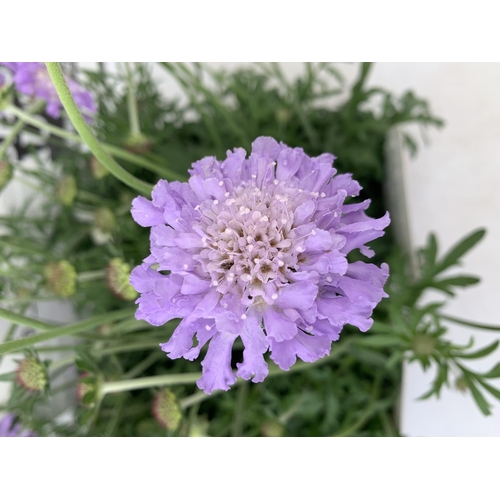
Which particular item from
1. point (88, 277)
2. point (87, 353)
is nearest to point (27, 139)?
point (88, 277)

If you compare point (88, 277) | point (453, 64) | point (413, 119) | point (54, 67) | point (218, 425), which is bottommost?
point (218, 425)

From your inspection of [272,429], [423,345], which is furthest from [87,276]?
[423,345]

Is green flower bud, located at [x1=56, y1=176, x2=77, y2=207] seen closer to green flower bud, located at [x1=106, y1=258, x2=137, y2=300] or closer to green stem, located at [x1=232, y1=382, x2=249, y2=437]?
green flower bud, located at [x1=106, y1=258, x2=137, y2=300]

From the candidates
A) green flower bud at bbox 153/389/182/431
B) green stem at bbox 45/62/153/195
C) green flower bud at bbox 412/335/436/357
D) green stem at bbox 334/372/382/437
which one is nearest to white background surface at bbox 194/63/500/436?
green stem at bbox 334/372/382/437

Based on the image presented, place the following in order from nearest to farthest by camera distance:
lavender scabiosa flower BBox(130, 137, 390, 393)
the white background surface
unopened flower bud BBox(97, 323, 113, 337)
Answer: lavender scabiosa flower BBox(130, 137, 390, 393) → unopened flower bud BBox(97, 323, 113, 337) → the white background surface

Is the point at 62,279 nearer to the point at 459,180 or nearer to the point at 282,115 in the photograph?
the point at 282,115

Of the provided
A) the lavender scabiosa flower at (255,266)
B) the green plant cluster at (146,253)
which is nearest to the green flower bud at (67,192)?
the green plant cluster at (146,253)

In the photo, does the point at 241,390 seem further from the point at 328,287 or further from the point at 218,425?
the point at 328,287

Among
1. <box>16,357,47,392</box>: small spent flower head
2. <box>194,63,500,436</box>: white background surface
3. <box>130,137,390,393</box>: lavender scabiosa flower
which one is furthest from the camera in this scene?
<box>194,63,500,436</box>: white background surface
